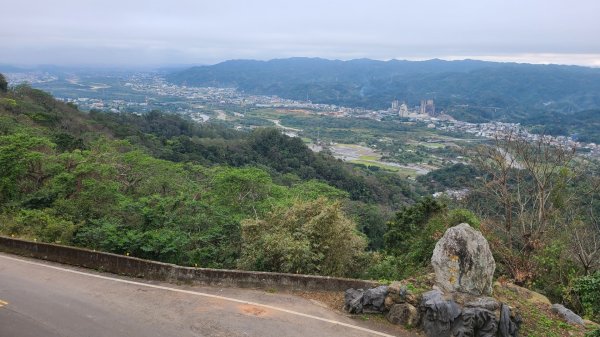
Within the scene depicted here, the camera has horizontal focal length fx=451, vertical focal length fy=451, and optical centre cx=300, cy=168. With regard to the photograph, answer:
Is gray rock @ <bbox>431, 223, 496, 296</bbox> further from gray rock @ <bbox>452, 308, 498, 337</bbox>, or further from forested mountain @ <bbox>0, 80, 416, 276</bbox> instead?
forested mountain @ <bbox>0, 80, 416, 276</bbox>

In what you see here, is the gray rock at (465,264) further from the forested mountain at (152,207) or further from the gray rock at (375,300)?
the forested mountain at (152,207)

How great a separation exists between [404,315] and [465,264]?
1406mm

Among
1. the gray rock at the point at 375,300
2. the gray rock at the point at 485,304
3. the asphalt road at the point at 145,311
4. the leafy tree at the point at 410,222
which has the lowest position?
the leafy tree at the point at 410,222

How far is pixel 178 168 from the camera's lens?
22.0 meters

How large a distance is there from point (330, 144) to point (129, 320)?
312 feet

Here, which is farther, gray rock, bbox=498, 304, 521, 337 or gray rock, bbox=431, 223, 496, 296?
gray rock, bbox=431, 223, 496, 296

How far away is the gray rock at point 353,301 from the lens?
308 inches

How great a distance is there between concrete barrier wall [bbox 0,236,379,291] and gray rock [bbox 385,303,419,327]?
116 cm

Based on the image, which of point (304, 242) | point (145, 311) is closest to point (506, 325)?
point (304, 242)

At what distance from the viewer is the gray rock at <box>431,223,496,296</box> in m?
7.79

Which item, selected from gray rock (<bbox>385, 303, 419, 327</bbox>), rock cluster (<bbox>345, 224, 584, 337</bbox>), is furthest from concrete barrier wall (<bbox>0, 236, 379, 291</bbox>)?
gray rock (<bbox>385, 303, 419, 327</bbox>)

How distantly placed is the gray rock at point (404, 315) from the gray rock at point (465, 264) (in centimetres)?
80

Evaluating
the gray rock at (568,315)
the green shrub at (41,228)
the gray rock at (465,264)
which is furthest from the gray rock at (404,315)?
the green shrub at (41,228)

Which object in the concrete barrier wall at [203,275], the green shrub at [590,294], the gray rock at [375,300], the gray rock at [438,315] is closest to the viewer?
the gray rock at [438,315]
